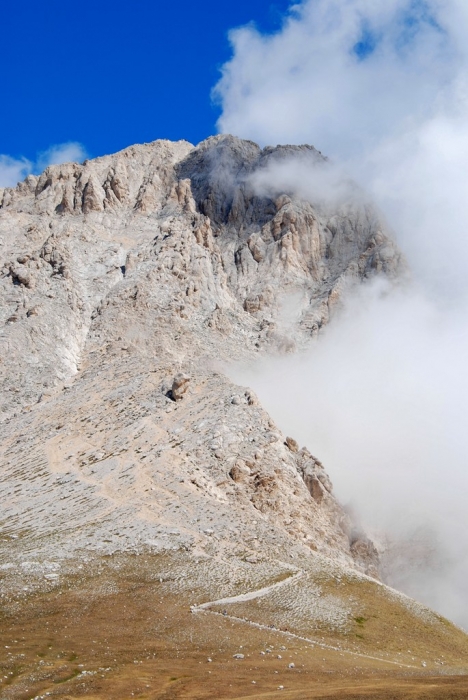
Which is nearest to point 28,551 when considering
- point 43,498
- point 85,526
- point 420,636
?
point 85,526

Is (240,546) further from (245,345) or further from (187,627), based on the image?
(245,345)

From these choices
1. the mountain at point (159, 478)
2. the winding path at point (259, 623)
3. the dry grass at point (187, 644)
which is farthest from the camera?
the mountain at point (159, 478)

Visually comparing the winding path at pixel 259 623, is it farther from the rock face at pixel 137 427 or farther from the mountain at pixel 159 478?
the rock face at pixel 137 427

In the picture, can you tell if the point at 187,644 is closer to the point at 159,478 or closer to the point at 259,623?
the point at 259,623

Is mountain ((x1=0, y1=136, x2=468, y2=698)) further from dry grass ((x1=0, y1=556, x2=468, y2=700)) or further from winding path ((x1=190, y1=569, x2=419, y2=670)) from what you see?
dry grass ((x1=0, y1=556, x2=468, y2=700))

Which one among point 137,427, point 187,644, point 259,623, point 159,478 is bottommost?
point 187,644

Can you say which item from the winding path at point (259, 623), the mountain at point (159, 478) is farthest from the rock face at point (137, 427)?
the winding path at point (259, 623)

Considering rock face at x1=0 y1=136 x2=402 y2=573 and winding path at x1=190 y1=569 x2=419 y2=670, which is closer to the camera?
winding path at x1=190 y1=569 x2=419 y2=670

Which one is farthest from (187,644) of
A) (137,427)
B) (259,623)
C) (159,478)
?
(137,427)

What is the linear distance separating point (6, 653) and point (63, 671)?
20.9 feet

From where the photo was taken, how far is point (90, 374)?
16362cm

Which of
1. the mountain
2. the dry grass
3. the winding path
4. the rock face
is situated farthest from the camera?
the rock face

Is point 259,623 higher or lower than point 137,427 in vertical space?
lower

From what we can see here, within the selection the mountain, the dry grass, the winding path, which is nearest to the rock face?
the mountain
